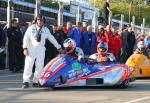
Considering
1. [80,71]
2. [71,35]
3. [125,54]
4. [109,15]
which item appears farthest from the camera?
[109,15]

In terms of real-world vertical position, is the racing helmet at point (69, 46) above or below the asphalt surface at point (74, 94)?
above

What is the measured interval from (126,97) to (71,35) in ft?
25.5

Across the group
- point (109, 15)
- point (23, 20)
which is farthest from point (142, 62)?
point (109, 15)

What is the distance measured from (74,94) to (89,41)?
7.65 m

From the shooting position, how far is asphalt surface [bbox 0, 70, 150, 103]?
1206cm

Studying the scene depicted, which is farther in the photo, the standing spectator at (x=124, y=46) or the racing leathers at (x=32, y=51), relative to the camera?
the standing spectator at (x=124, y=46)

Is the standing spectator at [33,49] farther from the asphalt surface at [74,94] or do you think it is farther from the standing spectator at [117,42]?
the standing spectator at [117,42]

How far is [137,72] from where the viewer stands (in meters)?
17.7

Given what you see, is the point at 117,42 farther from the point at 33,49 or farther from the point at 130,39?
the point at 33,49

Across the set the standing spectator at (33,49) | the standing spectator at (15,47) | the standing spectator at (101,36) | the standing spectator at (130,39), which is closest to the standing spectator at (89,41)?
the standing spectator at (101,36)

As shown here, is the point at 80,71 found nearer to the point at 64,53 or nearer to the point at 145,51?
the point at 64,53

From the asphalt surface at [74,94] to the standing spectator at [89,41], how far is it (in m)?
5.14

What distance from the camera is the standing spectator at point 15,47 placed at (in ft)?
63.5

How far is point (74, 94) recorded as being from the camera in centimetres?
1311
